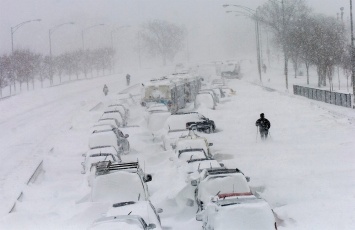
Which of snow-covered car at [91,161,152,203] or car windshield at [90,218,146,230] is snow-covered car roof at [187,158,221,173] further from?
car windshield at [90,218,146,230]

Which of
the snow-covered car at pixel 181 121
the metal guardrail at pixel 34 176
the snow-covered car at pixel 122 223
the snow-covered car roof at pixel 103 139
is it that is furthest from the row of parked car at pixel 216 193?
the metal guardrail at pixel 34 176

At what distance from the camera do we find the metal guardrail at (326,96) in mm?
37475

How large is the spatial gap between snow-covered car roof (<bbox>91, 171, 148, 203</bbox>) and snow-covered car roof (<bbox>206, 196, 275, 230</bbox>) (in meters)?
3.32

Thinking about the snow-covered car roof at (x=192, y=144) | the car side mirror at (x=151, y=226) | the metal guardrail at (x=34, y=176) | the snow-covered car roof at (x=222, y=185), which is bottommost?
the metal guardrail at (x=34, y=176)

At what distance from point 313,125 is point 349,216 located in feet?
54.9

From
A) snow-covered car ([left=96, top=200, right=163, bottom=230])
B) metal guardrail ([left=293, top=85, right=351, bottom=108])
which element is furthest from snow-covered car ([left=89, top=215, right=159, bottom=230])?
metal guardrail ([left=293, top=85, right=351, bottom=108])

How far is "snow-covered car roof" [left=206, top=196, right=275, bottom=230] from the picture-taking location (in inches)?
379

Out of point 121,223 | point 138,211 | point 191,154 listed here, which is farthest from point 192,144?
point 121,223

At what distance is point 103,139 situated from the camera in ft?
72.2

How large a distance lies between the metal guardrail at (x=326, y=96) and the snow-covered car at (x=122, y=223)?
97.6 feet

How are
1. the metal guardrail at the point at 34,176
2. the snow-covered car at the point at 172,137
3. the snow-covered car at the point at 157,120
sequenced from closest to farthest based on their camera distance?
the metal guardrail at the point at 34,176
the snow-covered car at the point at 172,137
the snow-covered car at the point at 157,120

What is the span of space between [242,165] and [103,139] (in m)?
6.26

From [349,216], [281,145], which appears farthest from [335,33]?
[349,216]

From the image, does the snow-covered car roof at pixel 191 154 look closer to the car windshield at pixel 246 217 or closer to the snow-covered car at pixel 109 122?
the car windshield at pixel 246 217
